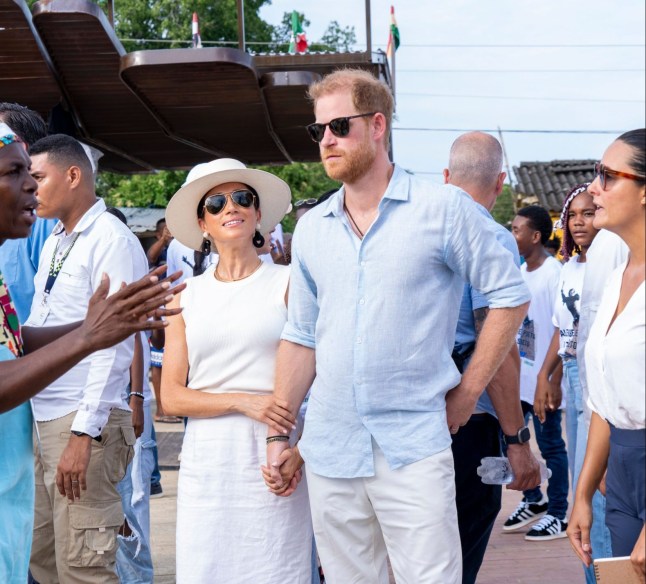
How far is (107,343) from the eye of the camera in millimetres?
2580

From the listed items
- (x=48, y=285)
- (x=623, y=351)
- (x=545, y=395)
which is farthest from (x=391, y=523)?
(x=545, y=395)

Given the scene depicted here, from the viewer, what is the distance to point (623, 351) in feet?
9.19

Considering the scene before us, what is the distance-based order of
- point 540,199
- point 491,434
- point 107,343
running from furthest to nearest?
point 540,199
point 491,434
point 107,343

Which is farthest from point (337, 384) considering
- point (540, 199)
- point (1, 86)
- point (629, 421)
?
point (540, 199)

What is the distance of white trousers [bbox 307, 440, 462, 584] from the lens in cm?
332

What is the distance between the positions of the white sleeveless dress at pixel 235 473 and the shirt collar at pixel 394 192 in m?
0.58

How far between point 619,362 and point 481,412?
1456 millimetres

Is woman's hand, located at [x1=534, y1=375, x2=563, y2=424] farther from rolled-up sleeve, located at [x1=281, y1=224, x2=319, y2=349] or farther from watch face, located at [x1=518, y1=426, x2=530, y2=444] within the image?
rolled-up sleeve, located at [x1=281, y1=224, x2=319, y2=349]

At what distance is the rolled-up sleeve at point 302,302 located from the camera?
3723 mm

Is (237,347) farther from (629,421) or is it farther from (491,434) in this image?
(629,421)

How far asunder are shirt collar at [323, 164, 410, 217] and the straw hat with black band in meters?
0.65

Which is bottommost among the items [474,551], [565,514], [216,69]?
[565,514]

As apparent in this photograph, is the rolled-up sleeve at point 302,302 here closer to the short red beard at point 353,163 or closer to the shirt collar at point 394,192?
the shirt collar at point 394,192

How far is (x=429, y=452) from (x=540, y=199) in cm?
2110
